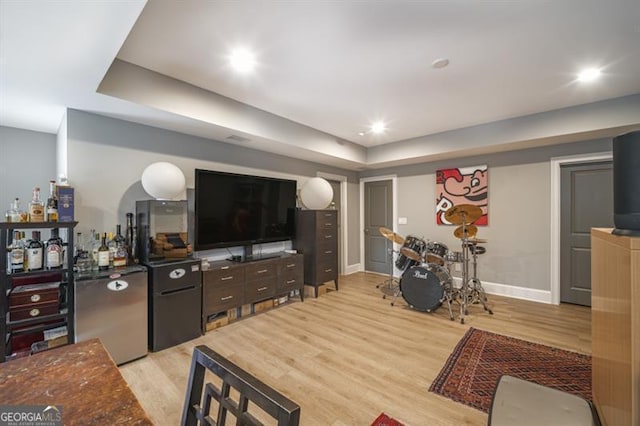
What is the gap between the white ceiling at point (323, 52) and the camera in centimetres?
174

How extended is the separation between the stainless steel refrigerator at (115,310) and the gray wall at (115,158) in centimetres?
73

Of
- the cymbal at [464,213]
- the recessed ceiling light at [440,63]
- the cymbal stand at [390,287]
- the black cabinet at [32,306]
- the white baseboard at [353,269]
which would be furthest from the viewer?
the white baseboard at [353,269]

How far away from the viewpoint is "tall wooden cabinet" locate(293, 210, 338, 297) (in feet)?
14.3

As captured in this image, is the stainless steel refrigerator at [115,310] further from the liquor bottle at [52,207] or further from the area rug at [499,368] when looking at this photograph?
the area rug at [499,368]

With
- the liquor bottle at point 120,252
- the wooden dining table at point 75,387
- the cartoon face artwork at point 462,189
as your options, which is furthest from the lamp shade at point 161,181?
the cartoon face artwork at point 462,189

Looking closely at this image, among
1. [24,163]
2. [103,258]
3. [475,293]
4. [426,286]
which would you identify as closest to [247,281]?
[103,258]

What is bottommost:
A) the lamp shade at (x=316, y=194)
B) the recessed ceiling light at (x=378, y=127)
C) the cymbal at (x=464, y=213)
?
the cymbal at (x=464, y=213)

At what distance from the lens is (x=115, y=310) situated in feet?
7.97

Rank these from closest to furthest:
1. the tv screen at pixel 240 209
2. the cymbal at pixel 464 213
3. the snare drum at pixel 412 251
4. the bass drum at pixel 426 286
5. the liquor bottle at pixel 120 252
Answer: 1. the liquor bottle at pixel 120 252
2. the tv screen at pixel 240 209
3. the cymbal at pixel 464 213
4. the bass drum at pixel 426 286
5. the snare drum at pixel 412 251

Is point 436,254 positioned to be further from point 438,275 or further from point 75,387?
point 75,387

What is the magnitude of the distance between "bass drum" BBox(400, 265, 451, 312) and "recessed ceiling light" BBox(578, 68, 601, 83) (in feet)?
8.31

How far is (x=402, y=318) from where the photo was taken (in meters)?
3.50

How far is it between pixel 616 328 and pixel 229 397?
4.71 feet

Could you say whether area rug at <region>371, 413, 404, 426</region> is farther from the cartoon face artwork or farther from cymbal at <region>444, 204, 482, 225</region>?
the cartoon face artwork
